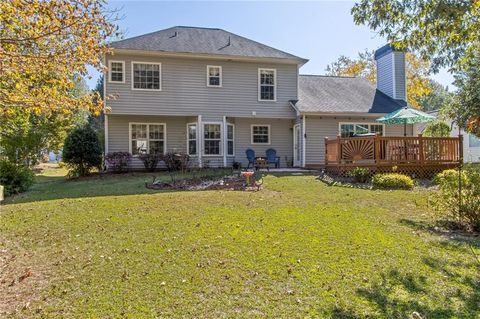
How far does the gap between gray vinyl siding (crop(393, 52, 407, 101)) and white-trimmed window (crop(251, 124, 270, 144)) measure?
7.41m

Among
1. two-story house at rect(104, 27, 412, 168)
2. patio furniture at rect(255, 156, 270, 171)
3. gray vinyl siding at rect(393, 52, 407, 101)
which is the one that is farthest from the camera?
gray vinyl siding at rect(393, 52, 407, 101)

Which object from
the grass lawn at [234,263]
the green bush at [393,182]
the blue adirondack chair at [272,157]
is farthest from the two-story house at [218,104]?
the grass lawn at [234,263]

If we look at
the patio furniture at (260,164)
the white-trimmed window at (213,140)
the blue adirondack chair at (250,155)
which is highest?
the white-trimmed window at (213,140)

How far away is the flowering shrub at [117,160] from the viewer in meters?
15.3

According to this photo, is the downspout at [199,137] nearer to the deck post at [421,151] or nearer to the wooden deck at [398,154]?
the wooden deck at [398,154]

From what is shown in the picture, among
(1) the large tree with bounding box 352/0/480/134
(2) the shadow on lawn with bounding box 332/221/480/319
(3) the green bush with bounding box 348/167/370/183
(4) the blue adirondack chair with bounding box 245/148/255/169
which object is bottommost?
(2) the shadow on lawn with bounding box 332/221/480/319

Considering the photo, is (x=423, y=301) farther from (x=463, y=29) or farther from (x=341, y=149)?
(x=341, y=149)

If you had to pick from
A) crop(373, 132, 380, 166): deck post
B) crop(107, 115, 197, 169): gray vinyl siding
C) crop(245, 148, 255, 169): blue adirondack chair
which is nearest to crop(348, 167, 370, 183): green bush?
crop(373, 132, 380, 166): deck post

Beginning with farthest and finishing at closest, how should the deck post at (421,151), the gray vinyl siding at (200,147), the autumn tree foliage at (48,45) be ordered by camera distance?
1. the gray vinyl siding at (200,147)
2. the deck post at (421,151)
3. the autumn tree foliage at (48,45)

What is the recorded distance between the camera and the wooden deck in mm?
11844

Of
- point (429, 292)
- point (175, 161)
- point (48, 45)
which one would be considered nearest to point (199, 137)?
point (175, 161)

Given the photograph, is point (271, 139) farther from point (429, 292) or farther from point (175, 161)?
point (429, 292)

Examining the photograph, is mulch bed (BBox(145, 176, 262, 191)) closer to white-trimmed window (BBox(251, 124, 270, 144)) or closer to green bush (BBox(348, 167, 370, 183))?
green bush (BBox(348, 167, 370, 183))

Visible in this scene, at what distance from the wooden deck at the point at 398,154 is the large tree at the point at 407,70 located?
47.3 feet
